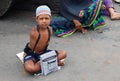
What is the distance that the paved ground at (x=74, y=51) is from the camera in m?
3.20

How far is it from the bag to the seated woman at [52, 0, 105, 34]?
108 centimetres

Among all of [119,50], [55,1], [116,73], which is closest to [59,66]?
[116,73]

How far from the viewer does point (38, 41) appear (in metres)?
3.24

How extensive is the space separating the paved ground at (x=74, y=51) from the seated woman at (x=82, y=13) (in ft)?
0.36

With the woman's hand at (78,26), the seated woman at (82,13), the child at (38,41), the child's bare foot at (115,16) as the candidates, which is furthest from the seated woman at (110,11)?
the child at (38,41)

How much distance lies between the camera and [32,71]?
10.4 feet

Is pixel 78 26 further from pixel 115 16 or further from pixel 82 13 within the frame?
pixel 115 16

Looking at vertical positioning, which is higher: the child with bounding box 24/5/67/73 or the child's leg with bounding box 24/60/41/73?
the child with bounding box 24/5/67/73

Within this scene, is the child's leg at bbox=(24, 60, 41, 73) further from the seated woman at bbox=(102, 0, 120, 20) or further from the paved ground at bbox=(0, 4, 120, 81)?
the seated woman at bbox=(102, 0, 120, 20)

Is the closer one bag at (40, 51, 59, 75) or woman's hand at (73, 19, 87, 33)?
bag at (40, 51, 59, 75)

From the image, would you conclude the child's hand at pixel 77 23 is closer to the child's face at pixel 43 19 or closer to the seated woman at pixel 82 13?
the seated woman at pixel 82 13

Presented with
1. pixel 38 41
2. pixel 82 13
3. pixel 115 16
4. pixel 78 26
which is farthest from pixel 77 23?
pixel 38 41

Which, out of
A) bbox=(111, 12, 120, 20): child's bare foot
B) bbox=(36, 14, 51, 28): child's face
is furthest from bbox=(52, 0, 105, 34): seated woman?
bbox=(36, 14, 51, 28): child's face

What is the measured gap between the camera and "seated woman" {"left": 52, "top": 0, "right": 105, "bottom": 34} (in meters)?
4.19
